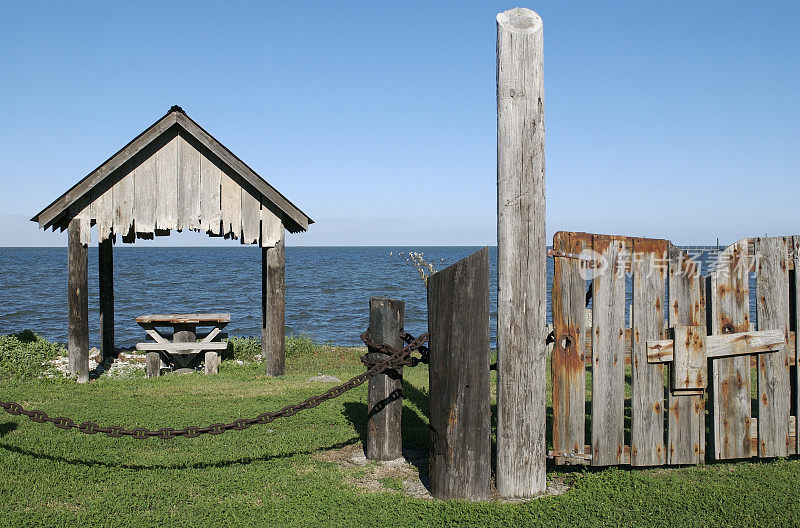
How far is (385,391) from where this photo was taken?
5.76 metres

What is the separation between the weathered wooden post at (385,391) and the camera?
18.7ft

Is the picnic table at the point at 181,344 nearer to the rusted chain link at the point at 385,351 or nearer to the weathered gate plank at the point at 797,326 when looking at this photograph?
the rusted chain link at the point at 385,351

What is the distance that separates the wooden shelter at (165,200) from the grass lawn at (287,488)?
11.4 feet

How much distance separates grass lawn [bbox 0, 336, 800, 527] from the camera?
4496mm

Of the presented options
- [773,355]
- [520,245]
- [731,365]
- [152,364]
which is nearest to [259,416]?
[520,245]

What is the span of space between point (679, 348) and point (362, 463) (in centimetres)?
303

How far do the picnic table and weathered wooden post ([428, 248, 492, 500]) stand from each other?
809 cm

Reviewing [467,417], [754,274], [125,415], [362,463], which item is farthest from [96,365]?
[754,274]

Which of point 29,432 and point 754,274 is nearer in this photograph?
point 754,274

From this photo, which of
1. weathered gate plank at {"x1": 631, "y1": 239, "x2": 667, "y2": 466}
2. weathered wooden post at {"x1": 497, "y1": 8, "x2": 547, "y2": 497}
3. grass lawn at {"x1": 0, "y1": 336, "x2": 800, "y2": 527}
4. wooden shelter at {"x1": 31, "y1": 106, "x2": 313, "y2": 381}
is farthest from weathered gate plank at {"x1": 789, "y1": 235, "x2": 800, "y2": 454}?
wooden shelter at {"x1": 31, "y1": 106, "x2": 313, "y2": 381}

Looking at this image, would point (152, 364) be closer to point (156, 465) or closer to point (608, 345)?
point (156, 465)

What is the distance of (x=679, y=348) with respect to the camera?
197 inches

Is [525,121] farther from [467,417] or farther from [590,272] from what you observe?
[467,417]

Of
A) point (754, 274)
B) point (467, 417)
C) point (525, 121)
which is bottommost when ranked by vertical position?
point (467, 417)
